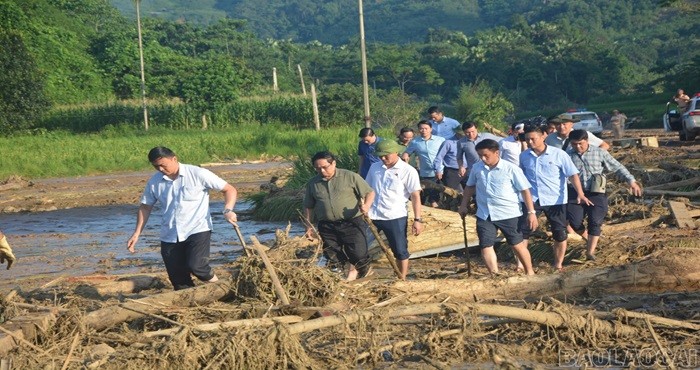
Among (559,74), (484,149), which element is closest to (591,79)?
(559,74)

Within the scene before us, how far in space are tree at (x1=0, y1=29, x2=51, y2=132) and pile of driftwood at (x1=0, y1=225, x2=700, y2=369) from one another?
35.4m

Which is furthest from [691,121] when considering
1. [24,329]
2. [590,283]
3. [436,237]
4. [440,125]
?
[24,329]

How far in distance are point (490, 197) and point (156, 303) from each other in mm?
3574

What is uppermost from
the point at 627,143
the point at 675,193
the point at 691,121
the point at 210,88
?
the point at 210,88

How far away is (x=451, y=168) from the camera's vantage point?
52.7 ft

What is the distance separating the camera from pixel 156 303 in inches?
368

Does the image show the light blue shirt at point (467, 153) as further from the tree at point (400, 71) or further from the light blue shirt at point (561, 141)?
the tree at point (400, 71)

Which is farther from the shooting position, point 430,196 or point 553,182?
point 430,196

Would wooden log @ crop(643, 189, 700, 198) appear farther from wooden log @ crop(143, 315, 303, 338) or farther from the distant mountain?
the distant mountain

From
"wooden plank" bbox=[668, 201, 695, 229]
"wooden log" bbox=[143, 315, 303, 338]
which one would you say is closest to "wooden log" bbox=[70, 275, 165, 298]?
"wooden log" bbox=[143, 315, 303, 338]

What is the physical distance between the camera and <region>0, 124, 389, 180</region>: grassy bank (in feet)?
118

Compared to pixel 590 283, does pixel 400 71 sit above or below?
above

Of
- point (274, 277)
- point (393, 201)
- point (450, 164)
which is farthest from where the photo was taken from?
point (450, 164)

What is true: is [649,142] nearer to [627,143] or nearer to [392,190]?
[627,143]
